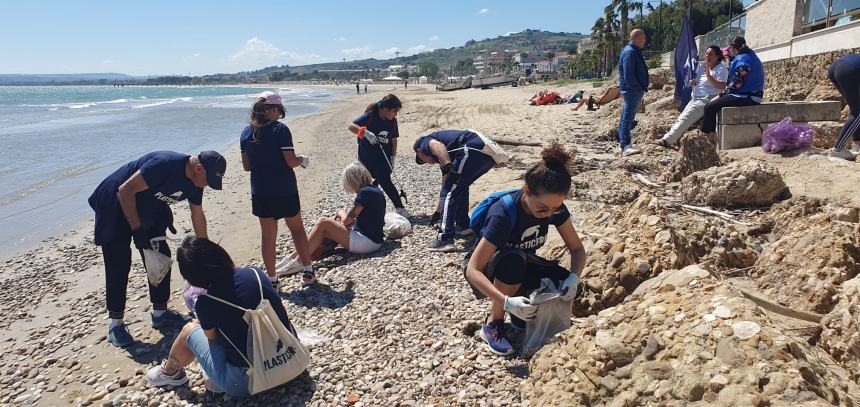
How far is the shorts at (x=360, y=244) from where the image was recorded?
597 centimetres

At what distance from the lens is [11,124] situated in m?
29.5

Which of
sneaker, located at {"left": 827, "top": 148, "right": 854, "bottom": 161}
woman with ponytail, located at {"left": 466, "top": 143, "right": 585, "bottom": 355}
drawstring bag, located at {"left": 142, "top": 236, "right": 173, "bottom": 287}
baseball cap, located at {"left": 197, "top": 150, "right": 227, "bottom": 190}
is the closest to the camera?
woman with ponytail, located at {"left": 466, "top": 143, "right": 585, "bottom": 355}

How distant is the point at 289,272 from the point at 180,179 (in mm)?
1624

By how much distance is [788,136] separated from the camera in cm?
727

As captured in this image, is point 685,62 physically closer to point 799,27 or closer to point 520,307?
point 799,27

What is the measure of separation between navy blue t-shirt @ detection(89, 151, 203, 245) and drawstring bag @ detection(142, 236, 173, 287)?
18 centimetres

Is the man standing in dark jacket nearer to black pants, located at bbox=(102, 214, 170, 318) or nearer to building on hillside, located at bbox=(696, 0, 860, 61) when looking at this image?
building on hillside, located at bbox=(696, 0, 860, 61)

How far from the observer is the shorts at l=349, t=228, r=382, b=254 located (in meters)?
5.97

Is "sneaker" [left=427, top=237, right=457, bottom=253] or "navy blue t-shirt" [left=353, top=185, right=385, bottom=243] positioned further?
"navy blue t-shirt" [left=353, top=185, right=385, bottom=243]

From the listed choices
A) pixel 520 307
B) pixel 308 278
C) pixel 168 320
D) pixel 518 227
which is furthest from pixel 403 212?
pixel 520 307

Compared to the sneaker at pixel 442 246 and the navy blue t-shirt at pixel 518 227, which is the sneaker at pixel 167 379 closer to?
the navy blue t-shirt at pixel 518 227

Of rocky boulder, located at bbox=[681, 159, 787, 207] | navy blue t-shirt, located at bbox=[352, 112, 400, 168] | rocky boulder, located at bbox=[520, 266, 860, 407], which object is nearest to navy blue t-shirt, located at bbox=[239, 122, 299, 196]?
navy blue t-shirt, located at bbox=[352, 112, 400, 168]

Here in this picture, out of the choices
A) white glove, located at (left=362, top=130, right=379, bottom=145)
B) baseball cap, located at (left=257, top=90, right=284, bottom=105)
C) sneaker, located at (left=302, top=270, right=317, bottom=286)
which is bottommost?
sneaker, located at (left=302, top=270, right=317, bottom=286)

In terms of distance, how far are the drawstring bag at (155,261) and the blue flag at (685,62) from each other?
369 inches
